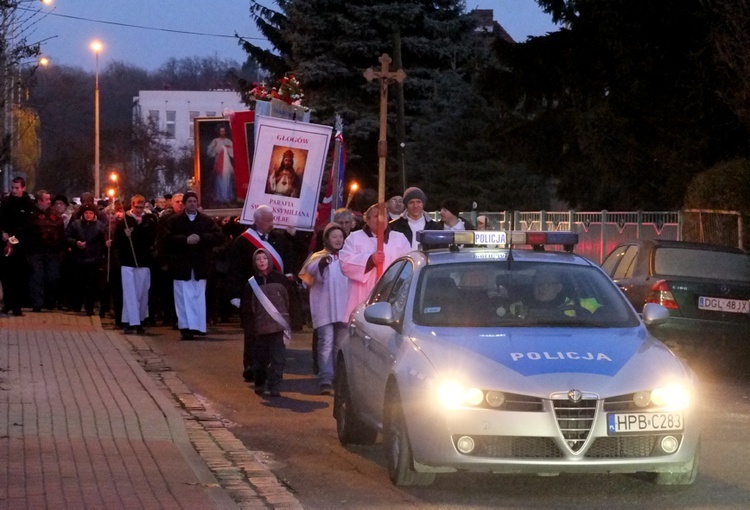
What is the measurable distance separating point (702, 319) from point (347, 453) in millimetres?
6646

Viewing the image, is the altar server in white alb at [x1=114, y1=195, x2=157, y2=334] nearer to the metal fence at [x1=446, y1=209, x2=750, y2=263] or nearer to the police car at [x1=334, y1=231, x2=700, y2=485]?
the metal fence at [x1=446, y1=209, x2=750, y2=263]

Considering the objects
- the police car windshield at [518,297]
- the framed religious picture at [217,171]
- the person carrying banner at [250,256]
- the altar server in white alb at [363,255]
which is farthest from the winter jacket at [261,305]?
the framed religious picture at [217,171]

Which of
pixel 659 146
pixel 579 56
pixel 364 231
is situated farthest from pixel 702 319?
pixel 579 56

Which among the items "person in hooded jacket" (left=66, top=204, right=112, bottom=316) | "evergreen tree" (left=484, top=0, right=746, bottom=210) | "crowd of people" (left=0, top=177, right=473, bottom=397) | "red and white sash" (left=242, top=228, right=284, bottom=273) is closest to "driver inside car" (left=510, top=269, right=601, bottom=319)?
"crowd of people" (left=0, top=177, right=473, bottom=397)

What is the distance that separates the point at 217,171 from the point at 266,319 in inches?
389

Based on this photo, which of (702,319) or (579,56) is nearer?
(702,319)

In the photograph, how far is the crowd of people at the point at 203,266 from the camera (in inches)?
518

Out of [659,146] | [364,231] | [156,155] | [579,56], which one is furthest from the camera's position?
[156,155]

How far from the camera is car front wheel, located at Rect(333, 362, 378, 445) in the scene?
9.92 metres

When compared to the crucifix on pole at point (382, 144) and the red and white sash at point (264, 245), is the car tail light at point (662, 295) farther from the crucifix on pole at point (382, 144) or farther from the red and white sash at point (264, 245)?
the red and white sash at point (264, 245)

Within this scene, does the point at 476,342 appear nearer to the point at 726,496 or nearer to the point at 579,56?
the point at 726,496

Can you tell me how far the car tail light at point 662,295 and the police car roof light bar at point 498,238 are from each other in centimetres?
566

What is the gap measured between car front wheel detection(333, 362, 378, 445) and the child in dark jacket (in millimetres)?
2693

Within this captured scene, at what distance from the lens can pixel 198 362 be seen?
52.1ft
